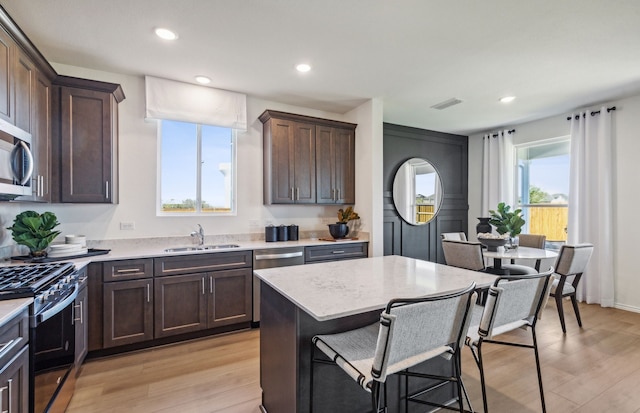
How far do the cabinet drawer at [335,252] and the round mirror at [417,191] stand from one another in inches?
58.1

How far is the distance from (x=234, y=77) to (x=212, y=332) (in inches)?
106

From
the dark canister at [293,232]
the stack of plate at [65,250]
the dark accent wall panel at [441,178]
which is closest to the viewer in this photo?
the stack of plate at [65,250]

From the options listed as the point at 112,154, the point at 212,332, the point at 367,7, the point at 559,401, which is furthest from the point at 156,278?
the point at 559,401

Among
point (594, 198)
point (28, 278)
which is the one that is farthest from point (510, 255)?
point (28, 278)

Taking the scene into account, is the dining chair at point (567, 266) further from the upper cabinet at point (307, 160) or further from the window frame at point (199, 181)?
the window frame at point (199, 181)

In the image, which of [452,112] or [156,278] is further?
[452,112]

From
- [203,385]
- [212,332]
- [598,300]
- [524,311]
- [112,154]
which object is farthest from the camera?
[598,300]

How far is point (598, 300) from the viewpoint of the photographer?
4035mm

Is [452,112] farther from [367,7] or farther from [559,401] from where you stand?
[559,401]

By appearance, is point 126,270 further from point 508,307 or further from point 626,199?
point 626,199

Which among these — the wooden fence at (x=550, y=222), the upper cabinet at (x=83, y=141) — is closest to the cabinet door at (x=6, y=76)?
the upper cabinet at (x=83, y=141)

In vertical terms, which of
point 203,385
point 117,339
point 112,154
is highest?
point 112,154

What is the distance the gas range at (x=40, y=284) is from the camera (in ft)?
5.00

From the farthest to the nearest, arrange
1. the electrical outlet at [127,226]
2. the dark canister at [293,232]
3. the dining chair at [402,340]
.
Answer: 1. the dark canister at [293,232]
2. the electrical outlet at [127,226]
3. the dining chair at [402,340]
